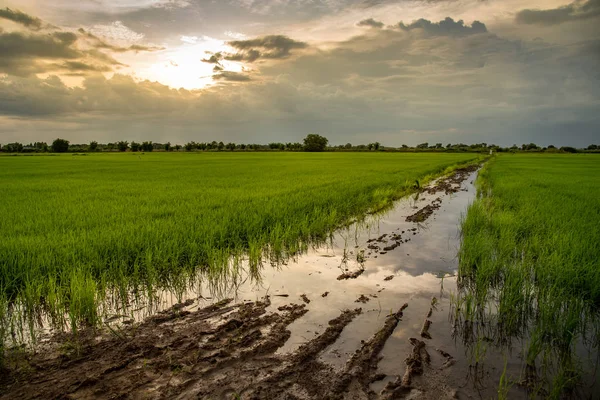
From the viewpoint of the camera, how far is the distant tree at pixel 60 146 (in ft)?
325

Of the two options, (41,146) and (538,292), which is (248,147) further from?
(538,292)

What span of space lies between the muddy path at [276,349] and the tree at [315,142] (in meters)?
118

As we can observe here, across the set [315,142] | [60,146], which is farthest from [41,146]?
[315,142]

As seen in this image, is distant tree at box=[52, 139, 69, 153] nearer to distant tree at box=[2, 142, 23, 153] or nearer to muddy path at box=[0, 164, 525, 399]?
distant tree at box=[2, 142, 23, 153]

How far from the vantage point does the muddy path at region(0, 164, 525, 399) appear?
258 cm

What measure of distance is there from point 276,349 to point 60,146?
119 metres

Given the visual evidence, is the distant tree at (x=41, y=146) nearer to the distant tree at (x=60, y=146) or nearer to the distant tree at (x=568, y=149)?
the distant tree at (x=60, y=146)

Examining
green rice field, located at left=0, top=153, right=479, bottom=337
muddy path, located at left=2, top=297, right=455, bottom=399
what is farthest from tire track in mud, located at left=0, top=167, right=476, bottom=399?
green rice field, located at left=0, top=153, right=479, bottom=337

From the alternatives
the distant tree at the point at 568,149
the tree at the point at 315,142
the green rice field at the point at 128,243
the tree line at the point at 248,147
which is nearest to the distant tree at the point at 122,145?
the tree line at the point at 248,147

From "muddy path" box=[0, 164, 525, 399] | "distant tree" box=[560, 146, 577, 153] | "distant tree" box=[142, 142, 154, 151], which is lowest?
"muddy path" box=[0, 164, 525, 399]

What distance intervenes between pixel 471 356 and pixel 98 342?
333 cm

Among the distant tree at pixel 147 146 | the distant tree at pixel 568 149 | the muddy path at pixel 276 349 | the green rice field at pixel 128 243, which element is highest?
the distant tree at pixel 147 146

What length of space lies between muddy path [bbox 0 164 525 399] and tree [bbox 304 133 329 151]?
118207mm

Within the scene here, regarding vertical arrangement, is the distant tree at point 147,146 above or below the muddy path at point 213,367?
above
